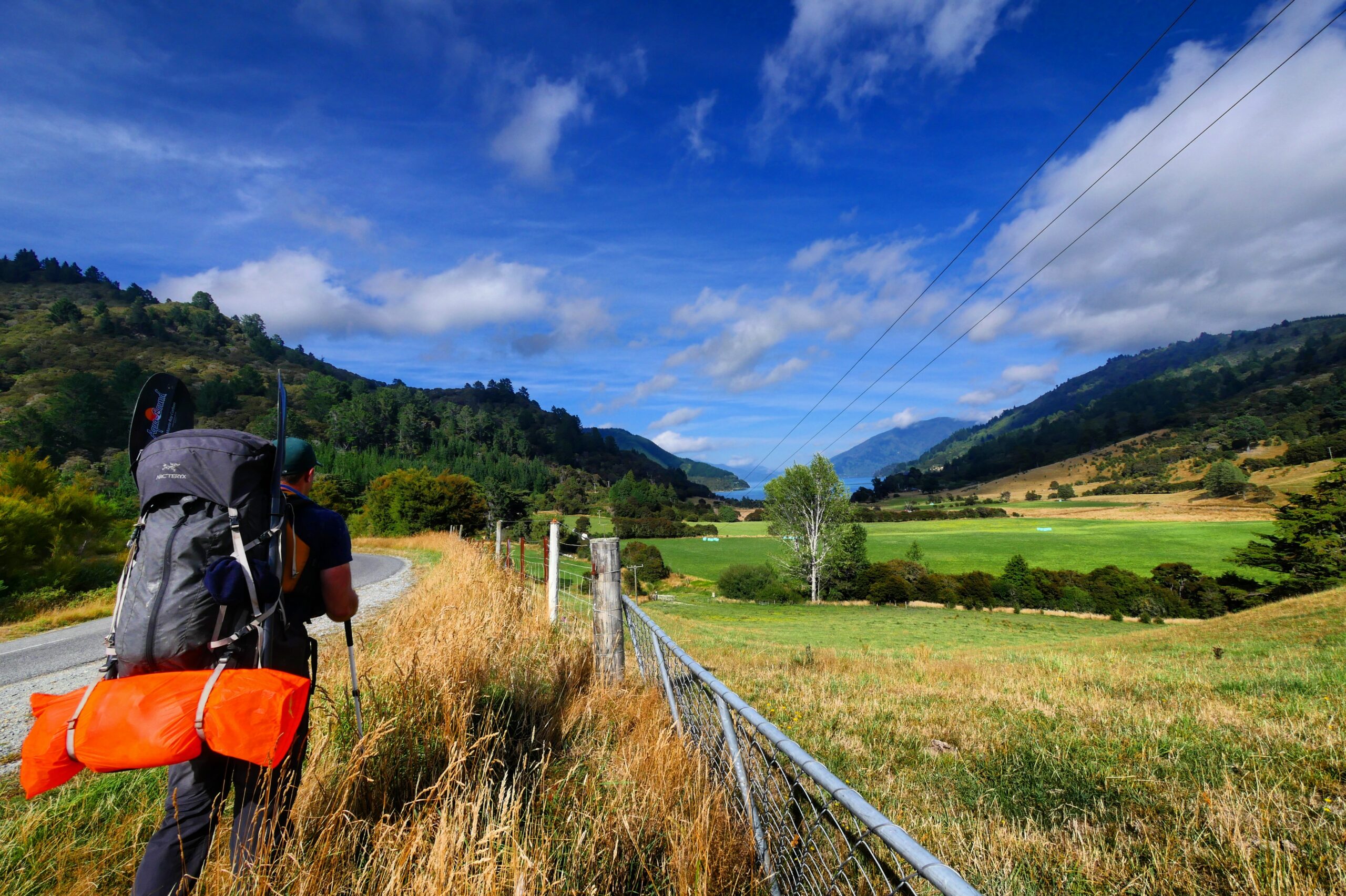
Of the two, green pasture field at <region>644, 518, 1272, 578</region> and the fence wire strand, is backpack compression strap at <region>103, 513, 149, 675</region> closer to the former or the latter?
the fence wire strand

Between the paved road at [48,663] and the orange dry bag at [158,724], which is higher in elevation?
the orange dry bag at [158,724]

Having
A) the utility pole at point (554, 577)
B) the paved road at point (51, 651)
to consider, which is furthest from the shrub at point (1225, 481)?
the paved road at point (51, 651)

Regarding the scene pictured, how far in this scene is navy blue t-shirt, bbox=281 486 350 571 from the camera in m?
2.37

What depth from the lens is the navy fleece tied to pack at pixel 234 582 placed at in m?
1.88

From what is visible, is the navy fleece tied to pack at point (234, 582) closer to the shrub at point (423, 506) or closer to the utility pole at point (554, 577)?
the utility pole at point (554, 577)

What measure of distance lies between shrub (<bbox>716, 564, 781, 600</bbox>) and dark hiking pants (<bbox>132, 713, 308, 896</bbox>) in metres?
56.2

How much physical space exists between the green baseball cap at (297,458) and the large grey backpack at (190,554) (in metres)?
0.50

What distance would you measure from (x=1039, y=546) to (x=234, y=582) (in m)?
86.3

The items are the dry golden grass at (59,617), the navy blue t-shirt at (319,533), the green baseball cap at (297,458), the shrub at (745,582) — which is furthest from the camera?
the shrub at (745,582)

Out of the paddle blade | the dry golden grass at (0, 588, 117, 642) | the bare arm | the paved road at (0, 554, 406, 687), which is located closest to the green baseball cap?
the paddle blade

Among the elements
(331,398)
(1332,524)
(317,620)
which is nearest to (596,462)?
(331,398)

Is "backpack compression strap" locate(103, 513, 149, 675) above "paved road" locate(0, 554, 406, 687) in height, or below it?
above

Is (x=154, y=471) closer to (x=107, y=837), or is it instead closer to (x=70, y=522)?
(x=107, y=837)

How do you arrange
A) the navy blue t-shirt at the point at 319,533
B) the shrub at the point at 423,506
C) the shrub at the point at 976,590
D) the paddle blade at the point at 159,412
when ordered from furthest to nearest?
the shrub at the point at 976,590
the shrub at the point at 423,506
the navy blue t-shirt at the point at 319,533
the paddle blade at the point at 159,412
